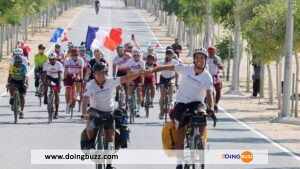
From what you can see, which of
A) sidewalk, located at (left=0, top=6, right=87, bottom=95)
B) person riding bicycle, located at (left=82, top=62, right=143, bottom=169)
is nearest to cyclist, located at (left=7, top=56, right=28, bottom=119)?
person riding bicycle, located at (left=82, top=62, right=143, bottom=169)

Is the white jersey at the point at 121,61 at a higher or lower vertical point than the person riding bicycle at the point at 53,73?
higher

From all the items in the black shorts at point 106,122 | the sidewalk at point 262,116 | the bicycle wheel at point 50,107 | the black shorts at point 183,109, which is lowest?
the sidewalk at point 262,116

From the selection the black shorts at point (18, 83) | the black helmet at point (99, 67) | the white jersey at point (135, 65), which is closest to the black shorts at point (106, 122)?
the black helmet at point (99, 67)

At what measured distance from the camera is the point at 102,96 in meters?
15.6

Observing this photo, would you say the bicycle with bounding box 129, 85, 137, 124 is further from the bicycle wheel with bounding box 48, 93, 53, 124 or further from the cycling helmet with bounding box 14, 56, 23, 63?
the cycling helmet with bounding box 14, 56, 23, 63

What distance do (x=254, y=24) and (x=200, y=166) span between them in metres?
18.6

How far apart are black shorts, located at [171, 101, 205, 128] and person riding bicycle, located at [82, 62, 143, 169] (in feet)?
2.60

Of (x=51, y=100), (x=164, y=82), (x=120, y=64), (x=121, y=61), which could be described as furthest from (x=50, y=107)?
(x=164, y=82)

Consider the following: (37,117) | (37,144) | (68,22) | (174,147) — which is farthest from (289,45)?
(68,22)

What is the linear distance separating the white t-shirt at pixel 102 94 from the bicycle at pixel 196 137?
1137mm

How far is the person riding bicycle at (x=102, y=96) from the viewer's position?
15.4 m

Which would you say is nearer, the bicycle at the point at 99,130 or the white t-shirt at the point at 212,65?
the bicycle at the point at 99,130

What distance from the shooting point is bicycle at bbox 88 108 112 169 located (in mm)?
15359

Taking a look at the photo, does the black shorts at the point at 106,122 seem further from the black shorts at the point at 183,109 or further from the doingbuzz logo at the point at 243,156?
the doingbuzz logo at the point at 243,156
